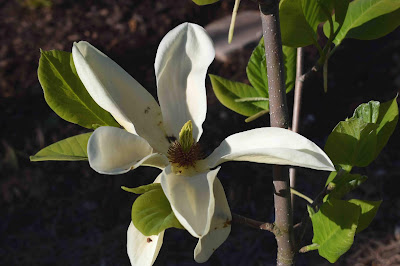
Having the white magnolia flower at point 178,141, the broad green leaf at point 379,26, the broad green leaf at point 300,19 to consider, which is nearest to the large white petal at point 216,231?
the white magnolia flower at point 178,141

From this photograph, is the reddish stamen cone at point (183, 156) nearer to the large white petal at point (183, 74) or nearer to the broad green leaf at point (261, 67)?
the large white petal at point (183, 74)

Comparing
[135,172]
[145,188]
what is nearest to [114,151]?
[145,188]

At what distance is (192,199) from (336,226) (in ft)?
0.60

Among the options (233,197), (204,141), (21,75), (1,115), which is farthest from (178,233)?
(21,75)

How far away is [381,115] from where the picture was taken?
1.94 ft

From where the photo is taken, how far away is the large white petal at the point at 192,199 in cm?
44

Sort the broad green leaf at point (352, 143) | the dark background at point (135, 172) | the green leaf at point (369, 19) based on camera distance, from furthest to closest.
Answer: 1. the dark background at point (135, 172)
2. the green leaf at point (369, 19)
3. the broad green leaf at point (352, 143)

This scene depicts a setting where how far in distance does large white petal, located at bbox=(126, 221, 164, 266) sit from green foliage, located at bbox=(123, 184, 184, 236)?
0.14 ft

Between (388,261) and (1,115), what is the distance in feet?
5.27

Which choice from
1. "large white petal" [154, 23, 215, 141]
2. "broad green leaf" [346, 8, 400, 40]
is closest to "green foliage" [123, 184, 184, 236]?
"large white petal" [154, 23, 215, 141]

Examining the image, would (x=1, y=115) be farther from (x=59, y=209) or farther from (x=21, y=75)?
(x=59, y=209)

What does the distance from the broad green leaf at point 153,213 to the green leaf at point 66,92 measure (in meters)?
0.11

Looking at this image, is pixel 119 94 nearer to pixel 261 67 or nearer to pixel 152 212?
pixel 152 212

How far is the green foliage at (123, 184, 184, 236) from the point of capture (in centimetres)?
47
